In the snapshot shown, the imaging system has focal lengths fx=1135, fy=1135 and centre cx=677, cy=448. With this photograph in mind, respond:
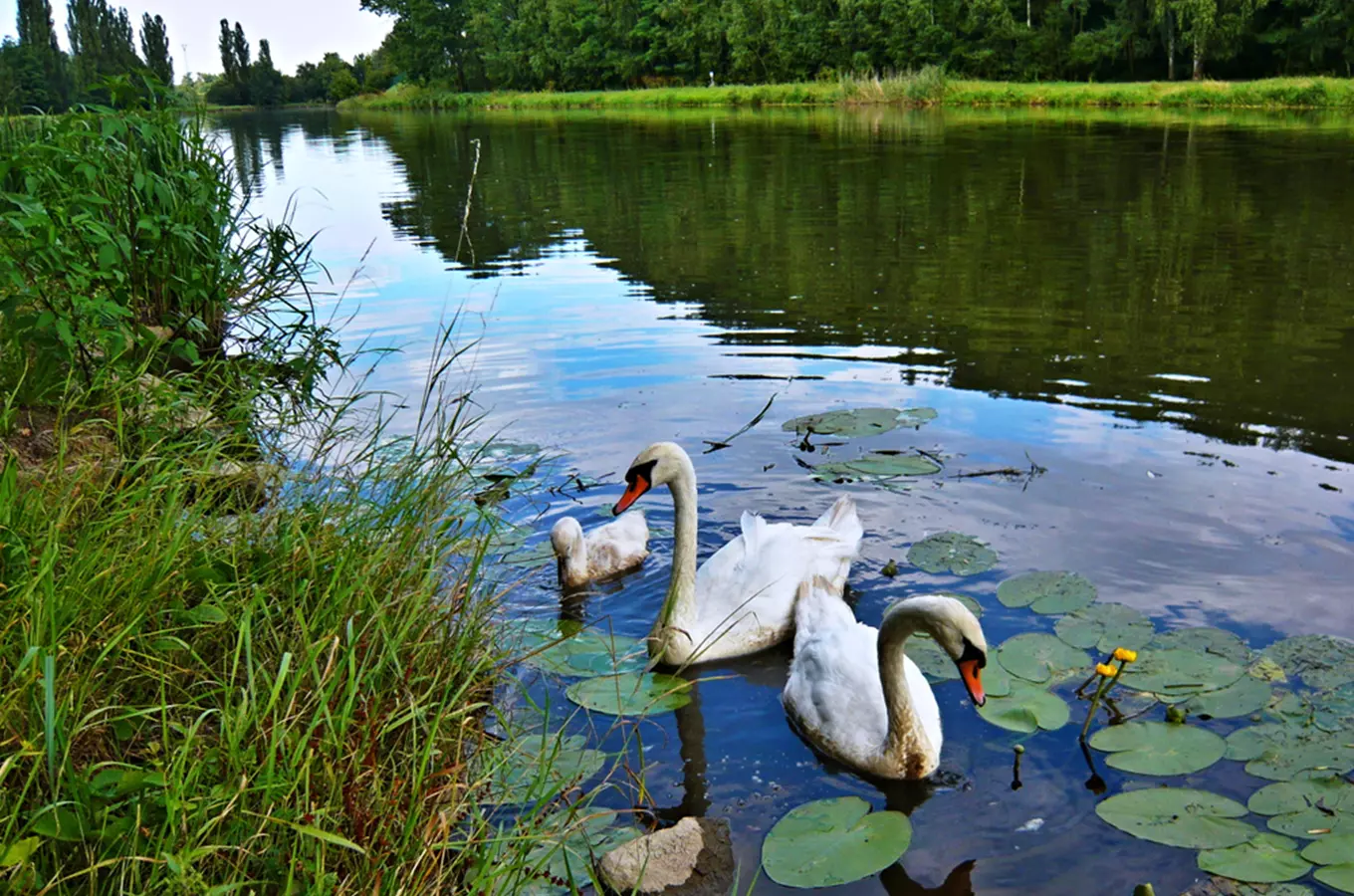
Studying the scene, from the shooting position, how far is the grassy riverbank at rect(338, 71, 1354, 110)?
3906 cm

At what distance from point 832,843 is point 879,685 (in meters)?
0.84

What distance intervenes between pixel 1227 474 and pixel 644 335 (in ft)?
18.7

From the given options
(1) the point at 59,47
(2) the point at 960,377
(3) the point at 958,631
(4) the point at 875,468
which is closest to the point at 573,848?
(3) the point at 958,631

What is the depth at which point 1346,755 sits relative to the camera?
4.10m

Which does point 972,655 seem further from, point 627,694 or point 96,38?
point 96,38

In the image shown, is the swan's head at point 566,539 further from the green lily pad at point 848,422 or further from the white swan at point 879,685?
the green lily pad at point 848,422

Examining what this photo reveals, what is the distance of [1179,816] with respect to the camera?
3.87 metres

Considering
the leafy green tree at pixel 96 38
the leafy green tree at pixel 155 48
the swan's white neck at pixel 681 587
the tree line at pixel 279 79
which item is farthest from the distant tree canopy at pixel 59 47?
the tree line at pixel 279 79

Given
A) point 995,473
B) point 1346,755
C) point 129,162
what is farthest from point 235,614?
point 995,473

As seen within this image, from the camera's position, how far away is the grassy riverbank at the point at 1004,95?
1538 inches

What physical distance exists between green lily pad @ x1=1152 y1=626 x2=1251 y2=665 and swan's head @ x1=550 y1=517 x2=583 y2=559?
2807 mm

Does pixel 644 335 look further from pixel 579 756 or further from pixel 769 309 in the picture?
pixel 579 756

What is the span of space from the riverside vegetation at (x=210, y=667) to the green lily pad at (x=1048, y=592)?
2354mm

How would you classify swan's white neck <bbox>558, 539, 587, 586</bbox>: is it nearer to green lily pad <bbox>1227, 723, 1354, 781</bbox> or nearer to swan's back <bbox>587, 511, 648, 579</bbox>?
swan's back <bbox>587, 511, 648, 579</bbox>
